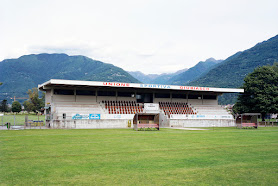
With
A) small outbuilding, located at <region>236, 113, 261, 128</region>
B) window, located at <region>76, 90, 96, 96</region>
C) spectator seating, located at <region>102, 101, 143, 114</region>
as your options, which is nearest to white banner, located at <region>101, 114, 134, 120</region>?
spectator seating, located at <region>102, 101, 143, 114</region>

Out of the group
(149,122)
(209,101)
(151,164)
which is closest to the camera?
(151,164)

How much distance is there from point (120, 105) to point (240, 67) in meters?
151

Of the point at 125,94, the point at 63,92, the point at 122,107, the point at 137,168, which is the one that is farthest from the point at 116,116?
the point at 137,168

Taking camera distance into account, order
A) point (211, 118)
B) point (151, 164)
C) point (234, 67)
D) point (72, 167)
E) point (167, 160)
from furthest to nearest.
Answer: point (234, 67), point (211, 118), point (167, 160), point (151, 164), point (72, 167)

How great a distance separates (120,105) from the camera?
146ft

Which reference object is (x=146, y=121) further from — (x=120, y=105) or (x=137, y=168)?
(x=137, y=168)

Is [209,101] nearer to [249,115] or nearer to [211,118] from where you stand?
[211,118]

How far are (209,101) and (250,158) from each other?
4253 centimetres

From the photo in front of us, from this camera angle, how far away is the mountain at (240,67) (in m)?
163

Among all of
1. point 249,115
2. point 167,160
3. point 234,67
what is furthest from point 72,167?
point 234,67

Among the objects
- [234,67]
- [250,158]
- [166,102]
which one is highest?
[234,67]

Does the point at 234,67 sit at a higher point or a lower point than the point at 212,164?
higher

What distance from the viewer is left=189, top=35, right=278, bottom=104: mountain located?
163 metres

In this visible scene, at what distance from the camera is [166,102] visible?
161 ft
